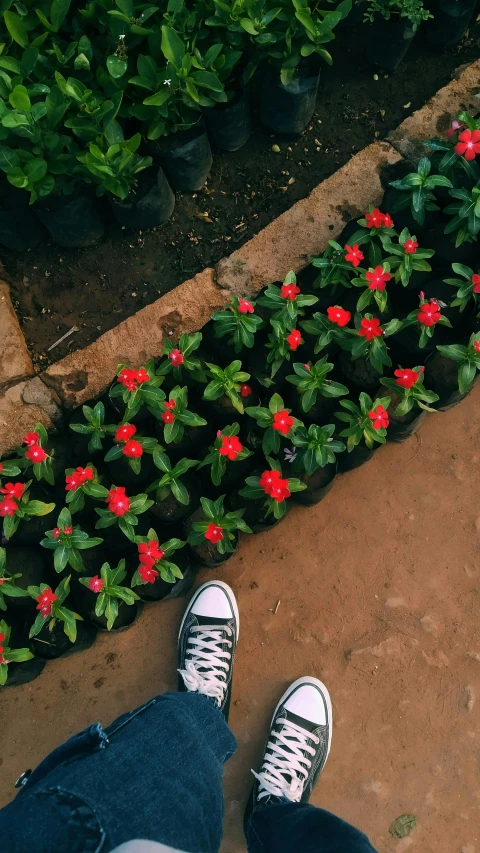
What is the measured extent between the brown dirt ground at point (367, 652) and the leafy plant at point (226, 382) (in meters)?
0.81

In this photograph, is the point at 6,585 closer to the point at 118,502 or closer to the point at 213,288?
the point at 118,502

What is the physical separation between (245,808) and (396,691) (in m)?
0.88

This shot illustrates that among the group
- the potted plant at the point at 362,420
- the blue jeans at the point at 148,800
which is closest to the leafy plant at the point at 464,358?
the potted plant at the point at 362,420

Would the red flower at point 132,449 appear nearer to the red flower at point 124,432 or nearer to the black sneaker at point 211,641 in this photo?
the red flower at point 124,432

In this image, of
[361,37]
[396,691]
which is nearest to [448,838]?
[396,691]

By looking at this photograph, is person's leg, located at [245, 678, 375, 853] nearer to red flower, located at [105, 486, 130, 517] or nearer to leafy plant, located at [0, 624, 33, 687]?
leafy plant, located at [0, 624, 33, 687]

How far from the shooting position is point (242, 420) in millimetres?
2584

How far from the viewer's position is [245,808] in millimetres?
2668

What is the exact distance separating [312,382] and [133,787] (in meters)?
1.51

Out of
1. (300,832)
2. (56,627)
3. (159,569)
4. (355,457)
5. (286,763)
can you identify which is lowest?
(286,763)

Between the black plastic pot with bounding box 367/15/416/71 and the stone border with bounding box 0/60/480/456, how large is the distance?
0.28 meters

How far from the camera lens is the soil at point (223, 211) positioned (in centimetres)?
289

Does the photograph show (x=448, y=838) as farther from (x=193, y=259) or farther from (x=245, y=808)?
(x=193, y=259)

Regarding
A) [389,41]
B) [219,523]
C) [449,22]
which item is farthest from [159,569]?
[449,22]
